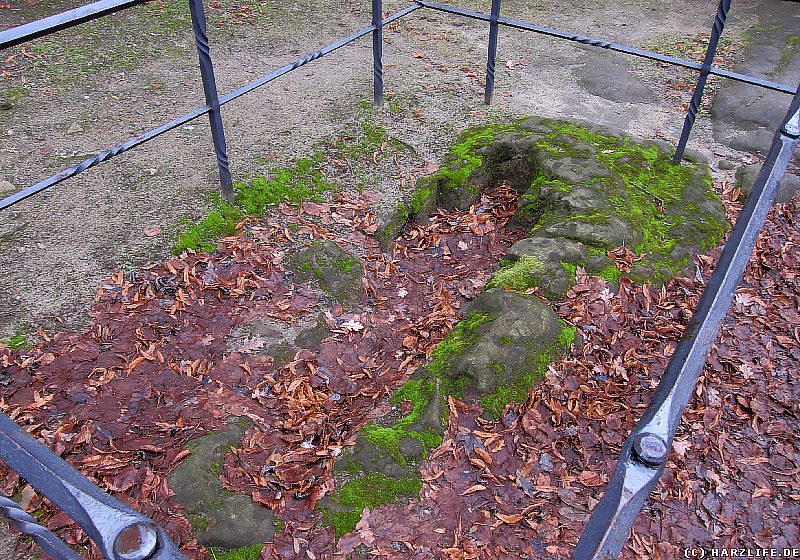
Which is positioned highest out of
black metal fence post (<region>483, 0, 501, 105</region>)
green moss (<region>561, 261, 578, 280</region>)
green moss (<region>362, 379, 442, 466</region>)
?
black metal fence post (<region>483, 0, 501, 105</region>)

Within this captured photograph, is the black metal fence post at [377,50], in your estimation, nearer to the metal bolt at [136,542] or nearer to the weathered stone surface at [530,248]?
the weathered stone surface at [530,248]

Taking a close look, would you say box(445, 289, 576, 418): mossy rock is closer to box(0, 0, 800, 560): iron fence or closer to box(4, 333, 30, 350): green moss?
box(0, 0, 800, 560): iron fence

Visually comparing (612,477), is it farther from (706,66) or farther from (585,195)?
(706,66)

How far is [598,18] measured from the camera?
6785 millimetres

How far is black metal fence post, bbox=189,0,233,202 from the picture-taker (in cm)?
301

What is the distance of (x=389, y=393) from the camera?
2.74m

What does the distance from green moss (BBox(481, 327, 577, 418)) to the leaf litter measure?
5 cm

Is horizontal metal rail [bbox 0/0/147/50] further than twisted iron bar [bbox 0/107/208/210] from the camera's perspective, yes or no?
No

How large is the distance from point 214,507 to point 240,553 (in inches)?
7.5

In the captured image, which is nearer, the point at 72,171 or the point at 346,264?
the point at 72,171

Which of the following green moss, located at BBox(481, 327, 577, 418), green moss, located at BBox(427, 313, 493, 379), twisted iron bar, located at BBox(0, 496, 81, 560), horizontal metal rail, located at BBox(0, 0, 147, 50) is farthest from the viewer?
green moss, located at BBox(427, 313, 493, 379)

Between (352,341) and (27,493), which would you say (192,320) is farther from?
(27,493)

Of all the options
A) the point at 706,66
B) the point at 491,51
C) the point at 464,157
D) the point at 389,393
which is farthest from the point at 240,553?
the point at 491,51

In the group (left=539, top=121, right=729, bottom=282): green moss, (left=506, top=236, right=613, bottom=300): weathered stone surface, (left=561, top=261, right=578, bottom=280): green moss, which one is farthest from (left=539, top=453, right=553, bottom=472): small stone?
(left=539, top=121, right=729, bottom=282): green moss
